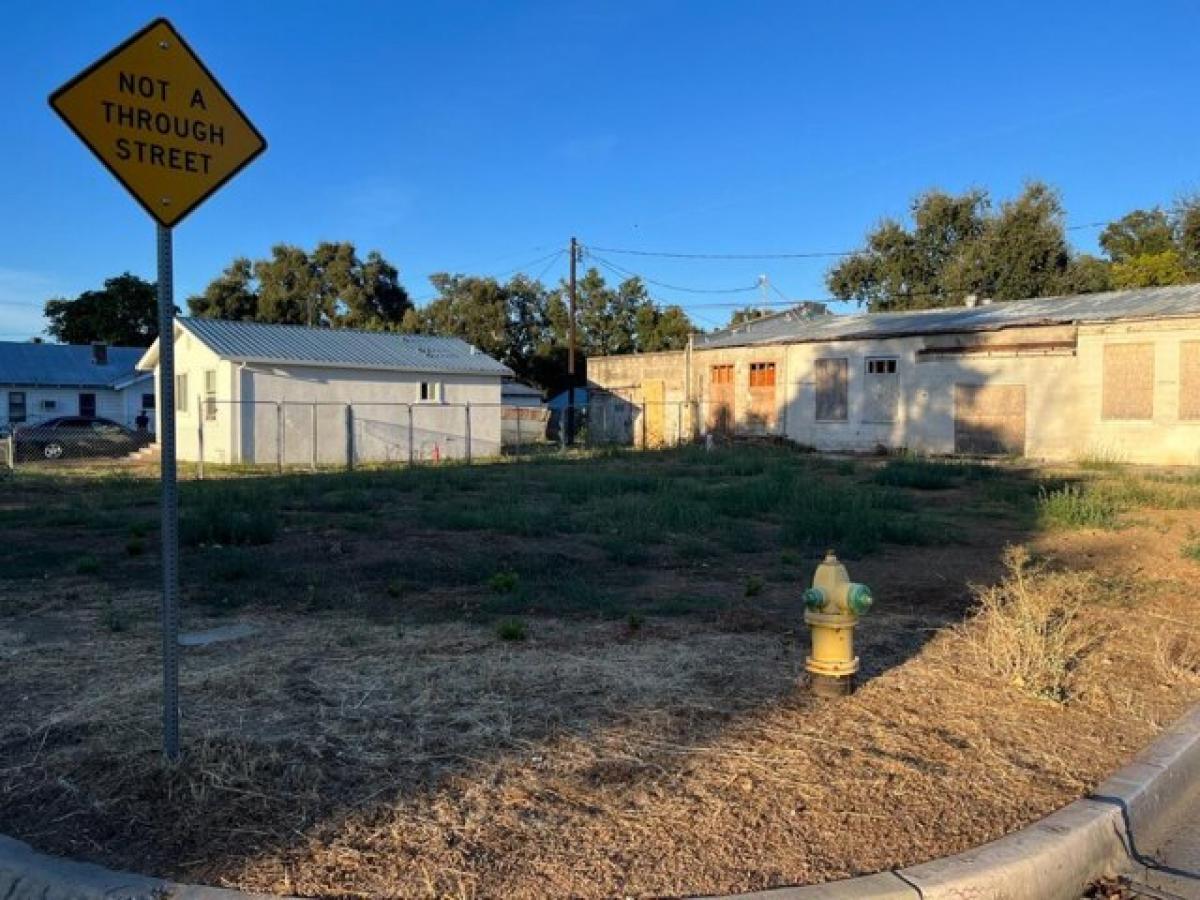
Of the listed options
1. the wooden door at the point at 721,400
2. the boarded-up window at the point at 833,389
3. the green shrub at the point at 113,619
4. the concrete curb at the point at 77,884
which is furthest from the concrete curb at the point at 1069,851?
the wooden door at the point at 721,400

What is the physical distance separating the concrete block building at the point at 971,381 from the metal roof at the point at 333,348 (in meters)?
8.15

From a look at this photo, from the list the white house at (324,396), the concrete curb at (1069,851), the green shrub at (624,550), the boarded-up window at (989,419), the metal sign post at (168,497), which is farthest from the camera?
the white house at (324,396)

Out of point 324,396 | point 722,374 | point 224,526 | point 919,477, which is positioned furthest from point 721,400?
point 224,526

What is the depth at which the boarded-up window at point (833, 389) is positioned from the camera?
29.8 m

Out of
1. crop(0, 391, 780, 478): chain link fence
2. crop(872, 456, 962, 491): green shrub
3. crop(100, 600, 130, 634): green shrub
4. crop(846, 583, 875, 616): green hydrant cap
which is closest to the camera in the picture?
crop(846, 583, 875, 616): green hydrant cap

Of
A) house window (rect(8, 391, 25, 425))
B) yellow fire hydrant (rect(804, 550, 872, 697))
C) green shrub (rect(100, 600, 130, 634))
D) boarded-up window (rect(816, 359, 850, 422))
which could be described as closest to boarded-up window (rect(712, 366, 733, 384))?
→ boarded-up window (rect(816, 359, 850, 422))

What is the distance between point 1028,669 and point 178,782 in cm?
418

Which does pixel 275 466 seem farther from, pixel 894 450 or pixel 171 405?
pixel 171 405

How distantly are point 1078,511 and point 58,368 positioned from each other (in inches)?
1767

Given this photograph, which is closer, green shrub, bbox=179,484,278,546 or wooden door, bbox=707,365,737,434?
green shrub, bbox=179,484,278,546

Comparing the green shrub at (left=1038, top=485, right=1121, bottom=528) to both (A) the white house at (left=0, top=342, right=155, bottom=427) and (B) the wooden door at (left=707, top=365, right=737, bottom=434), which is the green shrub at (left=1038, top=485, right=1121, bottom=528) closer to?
(B) the wooden door at (left=707, top=365, right=737, bottom=434)

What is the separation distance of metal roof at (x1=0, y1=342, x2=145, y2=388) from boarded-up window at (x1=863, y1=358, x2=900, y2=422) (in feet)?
106

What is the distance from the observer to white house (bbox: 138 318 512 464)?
1025 inches

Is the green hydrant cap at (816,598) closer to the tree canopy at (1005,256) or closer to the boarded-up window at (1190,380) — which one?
the boarded-up window at (1190,380)
